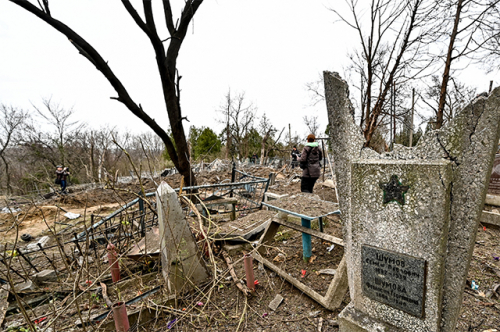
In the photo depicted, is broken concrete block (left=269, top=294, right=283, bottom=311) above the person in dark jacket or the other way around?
the other way around

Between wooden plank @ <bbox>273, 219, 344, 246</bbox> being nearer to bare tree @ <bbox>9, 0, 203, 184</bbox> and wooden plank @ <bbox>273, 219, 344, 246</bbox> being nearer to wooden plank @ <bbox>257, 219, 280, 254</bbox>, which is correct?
wooden plank @ <bbox>257, 219, 280, 254</bbox>

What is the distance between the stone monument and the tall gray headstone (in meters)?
1.86

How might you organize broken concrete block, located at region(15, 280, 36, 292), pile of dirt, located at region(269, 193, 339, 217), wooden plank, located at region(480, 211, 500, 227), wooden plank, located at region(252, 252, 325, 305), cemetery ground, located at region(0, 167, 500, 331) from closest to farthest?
cemetery ground, located at region(0, 167, 500, 331), wooden plank, located at region(252, 252, 325, 305), pile of dirt, located at region(269, 193, 339, 217), broken concrete block, located at region(15, 280, 36, 292), wooden plank, located at region(480, 211, 500, 227)

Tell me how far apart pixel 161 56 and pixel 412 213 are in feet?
18.6

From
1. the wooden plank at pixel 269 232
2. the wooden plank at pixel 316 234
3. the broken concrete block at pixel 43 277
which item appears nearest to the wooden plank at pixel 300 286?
the wooden plank at pixel 269 232

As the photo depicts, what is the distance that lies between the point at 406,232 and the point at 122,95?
5.52m

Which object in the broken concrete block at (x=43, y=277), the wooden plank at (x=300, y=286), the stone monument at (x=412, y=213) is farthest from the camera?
the broken concrete block at (x=43, y=277)

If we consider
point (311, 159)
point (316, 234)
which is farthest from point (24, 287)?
point (311, 159)

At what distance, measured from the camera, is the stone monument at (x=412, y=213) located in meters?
1.30

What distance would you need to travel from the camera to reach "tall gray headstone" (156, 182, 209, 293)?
9.04 ft

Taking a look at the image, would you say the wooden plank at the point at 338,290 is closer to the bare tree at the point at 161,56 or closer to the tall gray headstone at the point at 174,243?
the tall gray headstone at the point at 174,243

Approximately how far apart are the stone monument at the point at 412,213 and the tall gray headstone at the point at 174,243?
1856 mm

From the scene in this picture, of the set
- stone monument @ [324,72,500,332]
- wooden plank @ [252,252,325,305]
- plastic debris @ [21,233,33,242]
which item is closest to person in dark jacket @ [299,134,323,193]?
wooden plank @ [252,252,325,305]

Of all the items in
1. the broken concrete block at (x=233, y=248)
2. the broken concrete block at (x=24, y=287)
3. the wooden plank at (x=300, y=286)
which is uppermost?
the wooden plank at (x=300, y=286)
